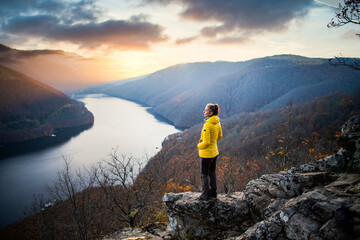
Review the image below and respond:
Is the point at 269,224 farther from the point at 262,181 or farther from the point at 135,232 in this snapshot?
the point at 135,232

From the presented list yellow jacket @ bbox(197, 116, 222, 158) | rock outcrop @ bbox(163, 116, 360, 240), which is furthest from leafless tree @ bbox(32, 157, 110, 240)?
yellow jacket @ bbox(197, 116, 222, 158)

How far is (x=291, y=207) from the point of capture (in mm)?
3432

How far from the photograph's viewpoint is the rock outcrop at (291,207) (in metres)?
2.90

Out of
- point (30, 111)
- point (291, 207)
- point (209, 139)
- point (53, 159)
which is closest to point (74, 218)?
point (209, 139)

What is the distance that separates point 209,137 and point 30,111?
13529cm

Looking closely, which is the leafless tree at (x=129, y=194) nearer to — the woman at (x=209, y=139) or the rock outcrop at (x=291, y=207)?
the rock outcrop at (x=291, y=207)

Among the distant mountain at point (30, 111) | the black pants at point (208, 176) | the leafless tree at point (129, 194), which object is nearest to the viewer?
the black pants at point (208, 176)

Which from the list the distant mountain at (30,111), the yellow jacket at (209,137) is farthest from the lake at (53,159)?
the distant mountain at (30,111)

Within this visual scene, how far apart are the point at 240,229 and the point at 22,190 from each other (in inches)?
1881

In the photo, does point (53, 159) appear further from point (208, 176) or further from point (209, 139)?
point (209, 139)

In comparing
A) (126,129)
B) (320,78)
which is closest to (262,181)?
(126,129)

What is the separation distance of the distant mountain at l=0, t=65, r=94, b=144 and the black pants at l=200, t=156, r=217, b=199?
102m

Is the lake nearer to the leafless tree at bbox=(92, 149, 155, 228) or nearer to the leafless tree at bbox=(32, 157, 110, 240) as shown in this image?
the leafless tree at bbox=(92, 149, 155, 228)

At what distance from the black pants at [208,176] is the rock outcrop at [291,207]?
23cm
